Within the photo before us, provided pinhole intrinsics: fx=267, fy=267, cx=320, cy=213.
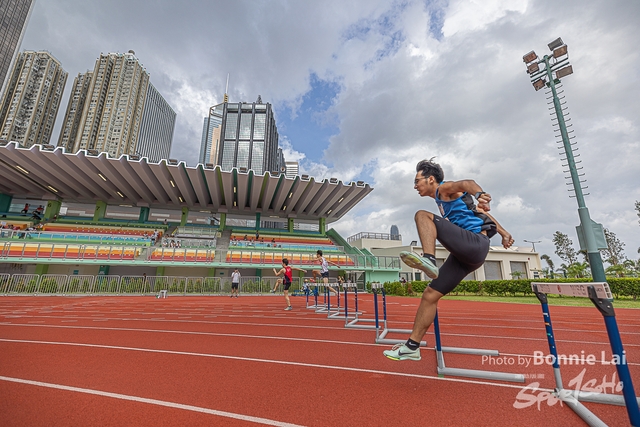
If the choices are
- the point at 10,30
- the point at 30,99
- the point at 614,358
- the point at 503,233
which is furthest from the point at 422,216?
the point at 30,99

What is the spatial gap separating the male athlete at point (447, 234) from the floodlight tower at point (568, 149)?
23.9ft

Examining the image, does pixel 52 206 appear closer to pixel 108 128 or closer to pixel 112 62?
pixel 108 128

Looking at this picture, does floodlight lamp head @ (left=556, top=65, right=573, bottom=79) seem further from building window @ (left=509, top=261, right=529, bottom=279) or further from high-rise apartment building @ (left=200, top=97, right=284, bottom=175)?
high-rise apartment building @ (left=200, top=97, right=284, bottom=175)

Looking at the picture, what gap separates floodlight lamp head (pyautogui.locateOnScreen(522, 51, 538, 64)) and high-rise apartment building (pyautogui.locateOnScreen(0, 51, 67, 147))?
9634 centimetres

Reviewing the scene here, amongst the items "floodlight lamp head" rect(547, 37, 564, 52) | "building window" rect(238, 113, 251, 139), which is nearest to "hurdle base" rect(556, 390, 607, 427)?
"floodlight lamp head" rect(547, 37, 564, 52)

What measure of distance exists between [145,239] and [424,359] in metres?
24.3

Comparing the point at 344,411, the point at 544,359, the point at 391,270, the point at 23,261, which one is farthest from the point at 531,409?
the point at 23,261

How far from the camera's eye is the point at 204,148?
12156 cm

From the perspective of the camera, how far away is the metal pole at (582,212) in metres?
7.06

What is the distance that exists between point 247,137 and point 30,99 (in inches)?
2188

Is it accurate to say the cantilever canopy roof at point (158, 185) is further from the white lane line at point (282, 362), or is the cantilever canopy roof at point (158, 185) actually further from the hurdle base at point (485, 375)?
the hurdle base at point (485, 375)

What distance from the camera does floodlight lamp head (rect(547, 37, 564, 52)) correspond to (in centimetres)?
924

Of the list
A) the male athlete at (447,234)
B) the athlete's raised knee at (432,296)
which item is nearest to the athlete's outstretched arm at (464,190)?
the male athlete at (447,234)

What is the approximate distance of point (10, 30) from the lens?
58250mm
